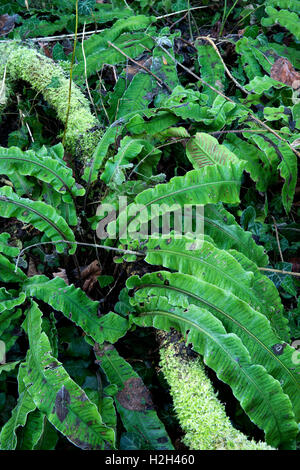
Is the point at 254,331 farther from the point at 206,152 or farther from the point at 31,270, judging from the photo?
the point at 31,270

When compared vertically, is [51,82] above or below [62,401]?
above

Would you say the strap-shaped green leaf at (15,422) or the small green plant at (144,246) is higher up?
the small green plant at (144,246)

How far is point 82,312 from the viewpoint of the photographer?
1604 millimetres

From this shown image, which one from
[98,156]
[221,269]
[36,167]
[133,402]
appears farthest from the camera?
[98,156]

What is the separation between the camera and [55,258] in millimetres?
1908

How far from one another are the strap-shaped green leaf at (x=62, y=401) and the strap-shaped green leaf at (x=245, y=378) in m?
0.41

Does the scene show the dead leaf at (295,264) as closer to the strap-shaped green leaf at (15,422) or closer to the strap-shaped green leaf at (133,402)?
the strap-shaped green leaf at (133,402)

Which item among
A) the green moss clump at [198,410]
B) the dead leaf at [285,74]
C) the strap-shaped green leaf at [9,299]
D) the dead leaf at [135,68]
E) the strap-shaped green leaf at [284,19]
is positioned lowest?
the green moss clump at [198,410]

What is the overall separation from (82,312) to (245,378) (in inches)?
25.7

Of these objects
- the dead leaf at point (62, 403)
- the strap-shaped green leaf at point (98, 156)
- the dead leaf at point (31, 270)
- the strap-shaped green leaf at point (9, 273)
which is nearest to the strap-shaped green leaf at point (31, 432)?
the dead leaf at point (62, 403)

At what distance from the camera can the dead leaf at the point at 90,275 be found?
1830mm

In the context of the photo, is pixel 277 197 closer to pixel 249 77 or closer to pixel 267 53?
pixel 249 77

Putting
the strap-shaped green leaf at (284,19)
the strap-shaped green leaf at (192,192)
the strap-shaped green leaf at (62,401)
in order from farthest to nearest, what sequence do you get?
the strap-shaped green leaf at (284,19) → the strap-shaped green leaf at (192,192) → the strap-shaped green leaf at (62,401)

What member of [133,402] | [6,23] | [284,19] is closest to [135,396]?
[133,402]
